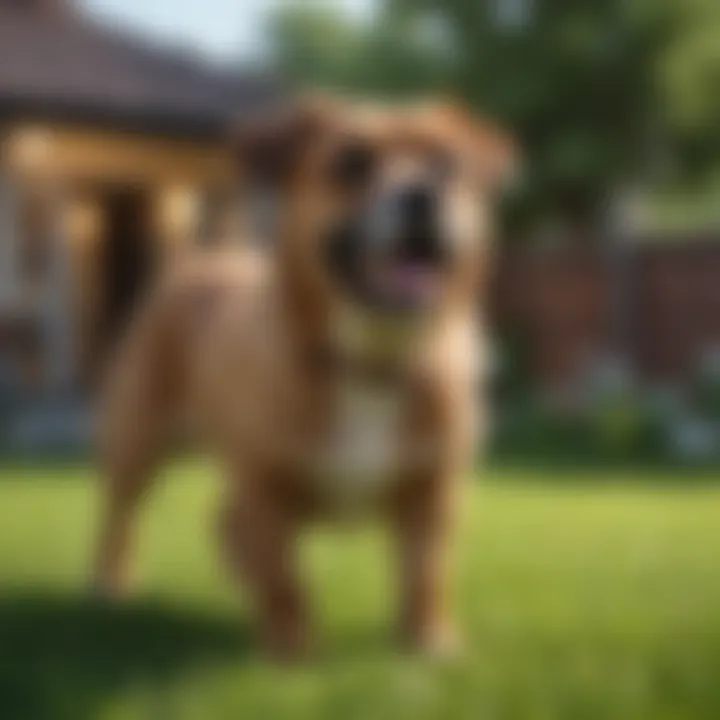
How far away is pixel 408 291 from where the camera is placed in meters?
0.80

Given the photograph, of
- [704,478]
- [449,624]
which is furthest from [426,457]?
[704,478]

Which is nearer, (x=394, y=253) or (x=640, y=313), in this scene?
(x=394, y=253)

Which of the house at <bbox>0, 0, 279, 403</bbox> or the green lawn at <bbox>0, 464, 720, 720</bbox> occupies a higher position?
the house at <bbox>0, 0, 279, 403</bbox>

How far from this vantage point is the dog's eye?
2.64ft

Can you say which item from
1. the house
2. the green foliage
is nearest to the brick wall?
the green foliage

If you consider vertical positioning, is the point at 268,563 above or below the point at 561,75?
below

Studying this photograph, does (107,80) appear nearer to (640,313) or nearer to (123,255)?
(123,255)

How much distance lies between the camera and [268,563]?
2.80ft

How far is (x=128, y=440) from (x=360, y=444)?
0.12 metres

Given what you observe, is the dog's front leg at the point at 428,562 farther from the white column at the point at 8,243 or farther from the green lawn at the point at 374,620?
the white column at the point at 8,243

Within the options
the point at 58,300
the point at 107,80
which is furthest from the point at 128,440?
the point at 107,80

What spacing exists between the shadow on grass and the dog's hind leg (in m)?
0.02

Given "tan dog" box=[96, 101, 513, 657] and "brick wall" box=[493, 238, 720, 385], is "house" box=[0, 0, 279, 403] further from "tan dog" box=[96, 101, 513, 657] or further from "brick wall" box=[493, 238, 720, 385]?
"brick wall" box=[493, 238, 720, 385]

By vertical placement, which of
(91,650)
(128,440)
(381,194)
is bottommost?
(91,650)
